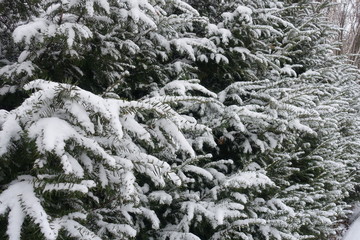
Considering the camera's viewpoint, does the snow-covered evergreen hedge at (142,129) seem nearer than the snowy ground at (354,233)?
Yes

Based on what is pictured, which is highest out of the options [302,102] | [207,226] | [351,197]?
[302,102]

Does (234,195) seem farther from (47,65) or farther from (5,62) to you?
(5,62)

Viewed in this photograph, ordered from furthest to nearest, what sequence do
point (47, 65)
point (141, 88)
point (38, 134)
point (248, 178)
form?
1. point (141, 88)
2. point (248, 178)
3. point (47, 65)
4. point (38, 134)

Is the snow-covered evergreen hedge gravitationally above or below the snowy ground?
above

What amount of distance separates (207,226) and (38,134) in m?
1.66

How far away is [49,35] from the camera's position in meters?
1.71

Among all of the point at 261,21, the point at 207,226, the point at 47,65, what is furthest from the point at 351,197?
the point at 47,65

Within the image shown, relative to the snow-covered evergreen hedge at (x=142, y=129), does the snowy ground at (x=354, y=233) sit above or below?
below

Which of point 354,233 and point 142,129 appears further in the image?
point 354,233

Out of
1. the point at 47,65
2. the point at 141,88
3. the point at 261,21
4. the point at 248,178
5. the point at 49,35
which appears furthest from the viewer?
the point at 261,21

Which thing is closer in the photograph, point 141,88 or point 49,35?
point 49,35

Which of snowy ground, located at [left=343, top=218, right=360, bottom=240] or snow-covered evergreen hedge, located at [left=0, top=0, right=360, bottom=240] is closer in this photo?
snow-covered evergreen hedge, located at [left=0, top=0, right=360, bottom=240]

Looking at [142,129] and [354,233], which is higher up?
[142,129]

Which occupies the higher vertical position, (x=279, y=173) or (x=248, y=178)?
(x=248, y=178)
